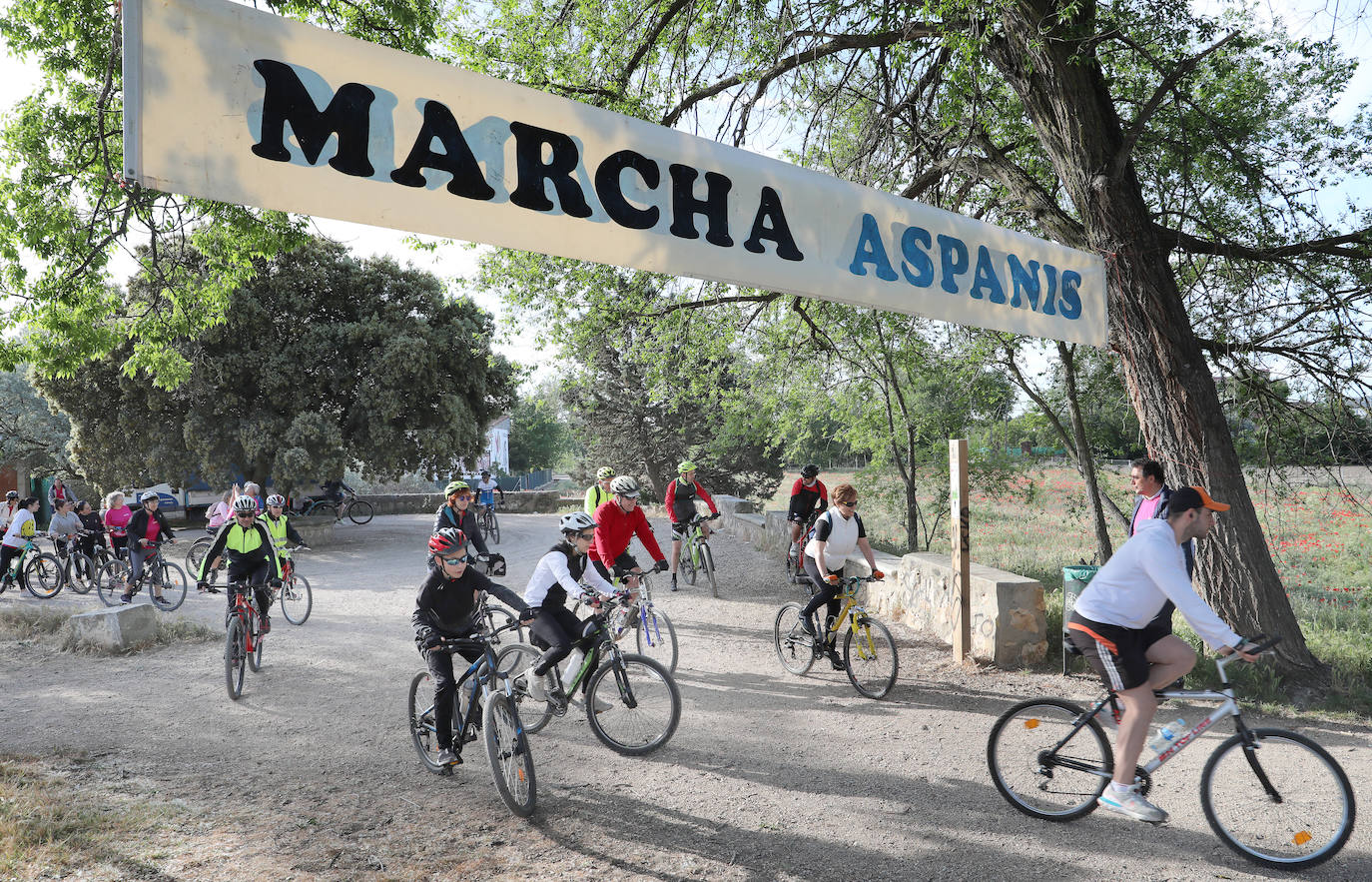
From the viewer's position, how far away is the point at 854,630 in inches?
270

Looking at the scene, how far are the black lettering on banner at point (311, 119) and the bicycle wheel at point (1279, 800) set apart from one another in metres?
5.15

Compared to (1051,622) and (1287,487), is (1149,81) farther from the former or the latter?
(1051,622)

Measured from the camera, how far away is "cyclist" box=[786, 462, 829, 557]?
10.9m

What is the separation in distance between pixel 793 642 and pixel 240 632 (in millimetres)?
5157

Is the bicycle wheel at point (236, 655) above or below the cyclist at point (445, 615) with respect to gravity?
below

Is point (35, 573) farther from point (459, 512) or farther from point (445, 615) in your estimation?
point (445, 615)

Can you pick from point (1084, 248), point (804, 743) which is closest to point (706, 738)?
point (804, 743)

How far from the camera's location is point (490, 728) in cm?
448

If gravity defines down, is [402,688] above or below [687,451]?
below

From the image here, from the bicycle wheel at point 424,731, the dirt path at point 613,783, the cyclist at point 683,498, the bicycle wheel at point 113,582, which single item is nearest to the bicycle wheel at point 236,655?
the dirt path at point 613,783

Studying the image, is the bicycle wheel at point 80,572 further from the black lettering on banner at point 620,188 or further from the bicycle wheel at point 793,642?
the black lettering on banner at point 620,188

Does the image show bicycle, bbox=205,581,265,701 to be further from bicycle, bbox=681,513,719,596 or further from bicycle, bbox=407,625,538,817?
bicycle, bbox=681,513,719,596

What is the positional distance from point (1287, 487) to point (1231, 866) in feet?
22.0

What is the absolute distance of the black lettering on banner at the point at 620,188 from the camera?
458 centimetres
